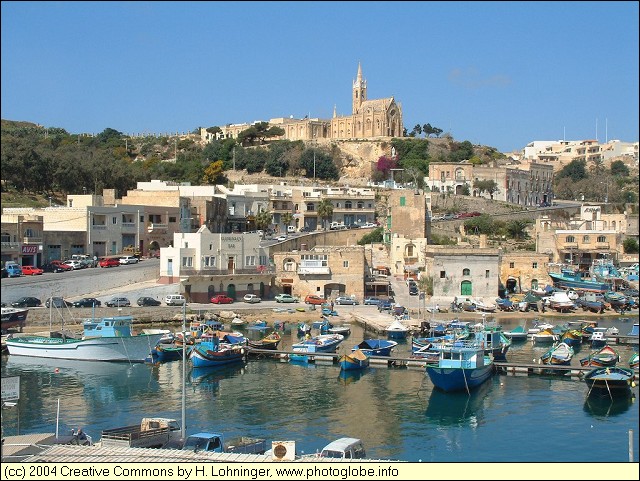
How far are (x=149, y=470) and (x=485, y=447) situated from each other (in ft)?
25.9

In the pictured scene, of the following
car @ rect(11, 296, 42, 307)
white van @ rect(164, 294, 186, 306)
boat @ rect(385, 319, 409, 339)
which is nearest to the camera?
boat @ rect(385, 319, 409, 339)

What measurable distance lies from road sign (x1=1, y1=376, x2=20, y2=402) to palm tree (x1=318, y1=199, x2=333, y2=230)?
1399 inches

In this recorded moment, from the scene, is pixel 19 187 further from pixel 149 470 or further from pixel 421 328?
pixel 149 470

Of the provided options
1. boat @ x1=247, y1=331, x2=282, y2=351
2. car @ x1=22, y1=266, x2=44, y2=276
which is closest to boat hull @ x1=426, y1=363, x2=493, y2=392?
boat @ x1=247, y1=331, x2=282, y2=351

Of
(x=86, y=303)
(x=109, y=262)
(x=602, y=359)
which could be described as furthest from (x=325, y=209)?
(x=602, y=359)

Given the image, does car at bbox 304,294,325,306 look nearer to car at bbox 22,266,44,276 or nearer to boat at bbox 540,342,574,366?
car at bbox 22,266,44,276

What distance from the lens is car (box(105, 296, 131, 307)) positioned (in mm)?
31344

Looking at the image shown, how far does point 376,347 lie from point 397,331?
11.7 feet

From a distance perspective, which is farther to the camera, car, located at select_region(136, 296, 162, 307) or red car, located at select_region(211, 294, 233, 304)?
red car, located at select_region(211, 294, 233, 304)

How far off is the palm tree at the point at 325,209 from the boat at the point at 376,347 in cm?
2562

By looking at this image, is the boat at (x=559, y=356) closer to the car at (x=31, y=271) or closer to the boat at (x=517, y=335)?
the boat at (x=517, y=335)

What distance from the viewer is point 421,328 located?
2967cm

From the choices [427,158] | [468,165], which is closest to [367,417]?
[468,165]

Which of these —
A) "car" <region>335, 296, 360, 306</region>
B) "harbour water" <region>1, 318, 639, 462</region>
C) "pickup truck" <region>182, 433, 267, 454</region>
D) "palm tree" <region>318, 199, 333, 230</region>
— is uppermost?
"palm tree" <region>318, 199, 333, 230</region>
